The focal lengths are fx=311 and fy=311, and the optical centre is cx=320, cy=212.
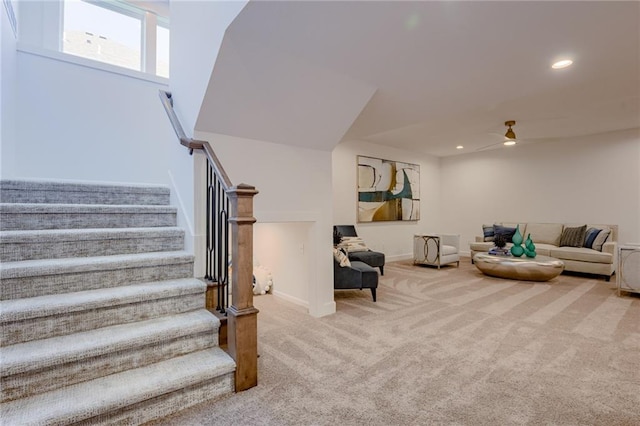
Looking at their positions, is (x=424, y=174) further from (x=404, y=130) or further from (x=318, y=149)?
(x=318, y=149)

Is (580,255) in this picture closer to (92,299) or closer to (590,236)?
(590,236)

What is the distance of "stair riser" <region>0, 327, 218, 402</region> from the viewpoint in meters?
1.52

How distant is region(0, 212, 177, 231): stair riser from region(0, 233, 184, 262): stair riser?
11.0 inches

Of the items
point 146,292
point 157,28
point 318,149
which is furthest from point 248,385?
point 157,28

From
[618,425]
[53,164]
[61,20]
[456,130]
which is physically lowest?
[618,425]

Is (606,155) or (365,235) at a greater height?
(606,155)

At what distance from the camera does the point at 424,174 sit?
26.6 ft

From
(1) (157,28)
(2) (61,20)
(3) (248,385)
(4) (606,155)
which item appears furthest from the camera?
(4) (606,155)

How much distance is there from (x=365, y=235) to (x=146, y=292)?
5063mm

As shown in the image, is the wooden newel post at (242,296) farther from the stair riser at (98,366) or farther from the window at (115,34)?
the window at (115,34)

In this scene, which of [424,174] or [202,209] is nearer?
[202,209]

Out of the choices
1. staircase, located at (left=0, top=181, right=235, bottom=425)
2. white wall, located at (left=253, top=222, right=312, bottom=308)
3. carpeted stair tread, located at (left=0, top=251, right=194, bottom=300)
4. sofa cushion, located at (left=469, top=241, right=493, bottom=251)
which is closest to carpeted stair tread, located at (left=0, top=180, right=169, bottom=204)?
staircase, located at (left=0, top=181, right=235, bottom=425)

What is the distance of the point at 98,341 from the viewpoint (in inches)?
68.2

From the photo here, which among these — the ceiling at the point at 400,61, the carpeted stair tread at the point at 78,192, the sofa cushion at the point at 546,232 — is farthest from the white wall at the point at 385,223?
the carpeted stair tread at the point at 78,192
